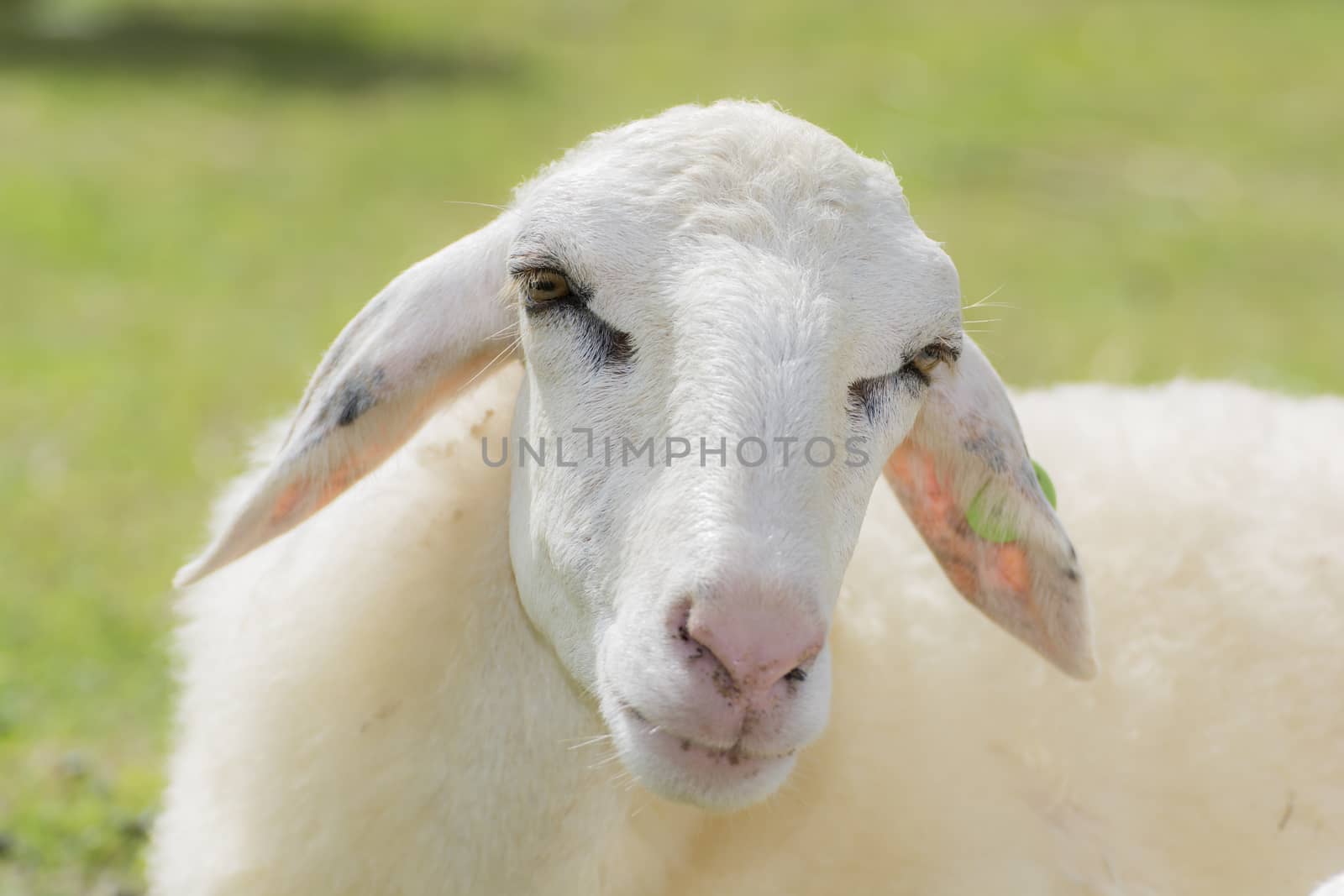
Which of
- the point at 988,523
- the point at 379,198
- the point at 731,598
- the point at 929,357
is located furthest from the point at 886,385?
the point at 379,198

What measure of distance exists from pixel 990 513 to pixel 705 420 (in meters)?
0.77

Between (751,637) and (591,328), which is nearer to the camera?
(751,637)

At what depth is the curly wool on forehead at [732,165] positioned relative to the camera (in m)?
2.24

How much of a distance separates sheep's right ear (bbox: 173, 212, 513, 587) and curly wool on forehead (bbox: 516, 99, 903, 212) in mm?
184

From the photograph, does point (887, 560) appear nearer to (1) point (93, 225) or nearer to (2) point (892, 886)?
(2) point (892, 886)

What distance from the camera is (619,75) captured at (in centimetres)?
1339

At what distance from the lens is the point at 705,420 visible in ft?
6.69

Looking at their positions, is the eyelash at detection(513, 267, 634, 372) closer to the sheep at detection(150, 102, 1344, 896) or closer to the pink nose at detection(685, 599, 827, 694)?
the sheep at detection(150, 102, 1344, 896)

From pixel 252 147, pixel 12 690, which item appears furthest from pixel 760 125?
pixel 252 147

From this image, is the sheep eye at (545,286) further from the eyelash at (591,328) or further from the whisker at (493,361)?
the whisker at (493,361)

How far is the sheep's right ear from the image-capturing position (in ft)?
7.92

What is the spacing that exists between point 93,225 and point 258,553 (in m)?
6.22

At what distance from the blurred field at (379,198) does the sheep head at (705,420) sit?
176 centimetres

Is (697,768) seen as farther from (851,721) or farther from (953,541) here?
(953,541)
